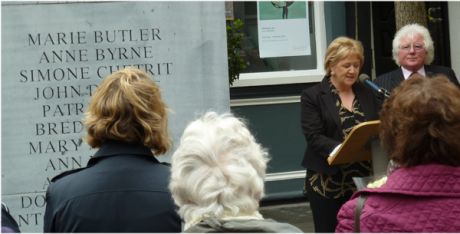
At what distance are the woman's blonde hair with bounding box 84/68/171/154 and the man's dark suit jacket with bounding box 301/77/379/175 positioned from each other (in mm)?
2007

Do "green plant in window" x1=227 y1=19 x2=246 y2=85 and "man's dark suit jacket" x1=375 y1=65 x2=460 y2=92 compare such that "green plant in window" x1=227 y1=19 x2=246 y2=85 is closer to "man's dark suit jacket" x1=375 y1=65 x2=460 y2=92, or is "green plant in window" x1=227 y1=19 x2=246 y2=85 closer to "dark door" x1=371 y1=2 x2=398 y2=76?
"dark door" x1=371 y1=2 x2=398 y2=76

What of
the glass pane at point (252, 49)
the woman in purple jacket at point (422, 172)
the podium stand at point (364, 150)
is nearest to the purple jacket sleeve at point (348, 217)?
the woman in purple jacket at point (422, 172)

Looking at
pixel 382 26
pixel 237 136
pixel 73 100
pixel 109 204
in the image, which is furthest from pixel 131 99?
pixel 382 26

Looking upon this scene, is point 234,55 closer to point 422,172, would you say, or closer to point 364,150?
point 364,150

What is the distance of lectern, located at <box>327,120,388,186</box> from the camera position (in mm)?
4574

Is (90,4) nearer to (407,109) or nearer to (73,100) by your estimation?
(73,100)

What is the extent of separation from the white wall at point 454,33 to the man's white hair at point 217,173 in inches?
294

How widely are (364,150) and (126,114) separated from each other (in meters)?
1.87

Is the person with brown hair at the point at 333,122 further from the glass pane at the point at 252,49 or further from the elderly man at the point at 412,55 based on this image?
the glass pane at the point at 252,49

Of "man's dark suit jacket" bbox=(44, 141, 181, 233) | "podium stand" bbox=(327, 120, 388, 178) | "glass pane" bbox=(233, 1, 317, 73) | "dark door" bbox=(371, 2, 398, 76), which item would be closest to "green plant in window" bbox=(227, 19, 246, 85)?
"glass pane" bbox=(233, 1, 317, 73)

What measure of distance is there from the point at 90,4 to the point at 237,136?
262cm

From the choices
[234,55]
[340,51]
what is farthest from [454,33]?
[340,51]

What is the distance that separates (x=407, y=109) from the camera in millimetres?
2789

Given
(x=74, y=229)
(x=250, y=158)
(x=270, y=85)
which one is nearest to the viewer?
(x=250, y=158)
